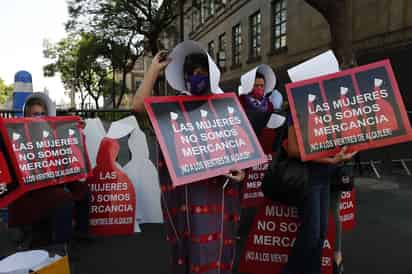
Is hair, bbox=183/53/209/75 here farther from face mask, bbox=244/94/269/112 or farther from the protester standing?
face mask, bbox=244/94/269/112

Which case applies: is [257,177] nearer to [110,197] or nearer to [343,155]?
[343,155]

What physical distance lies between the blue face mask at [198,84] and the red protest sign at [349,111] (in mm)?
Answer: 621

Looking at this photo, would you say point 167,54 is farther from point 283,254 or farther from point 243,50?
point 243,50

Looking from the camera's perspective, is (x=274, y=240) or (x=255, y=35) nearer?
(x=274, y=240)

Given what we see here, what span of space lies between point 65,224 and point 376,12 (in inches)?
462

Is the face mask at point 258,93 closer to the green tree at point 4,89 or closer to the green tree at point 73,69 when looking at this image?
the green tree at point 73,69

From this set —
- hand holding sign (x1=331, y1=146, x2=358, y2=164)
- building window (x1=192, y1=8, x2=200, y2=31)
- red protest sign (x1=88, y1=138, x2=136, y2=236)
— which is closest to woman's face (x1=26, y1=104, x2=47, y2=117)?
red protest sign (x1=88, y1=138, x2=136, y2=236)

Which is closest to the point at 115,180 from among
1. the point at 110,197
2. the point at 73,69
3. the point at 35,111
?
the point at 110,197

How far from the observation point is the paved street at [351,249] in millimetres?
3443

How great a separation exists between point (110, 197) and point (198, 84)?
2.76 meters

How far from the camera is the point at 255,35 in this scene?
21.1m

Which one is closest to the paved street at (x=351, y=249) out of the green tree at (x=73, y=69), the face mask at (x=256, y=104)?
the face mask at (x=256, y=104)

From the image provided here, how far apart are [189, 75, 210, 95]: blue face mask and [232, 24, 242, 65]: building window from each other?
2224 cm

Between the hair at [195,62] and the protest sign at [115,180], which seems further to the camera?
the protest sign at [115,180]
